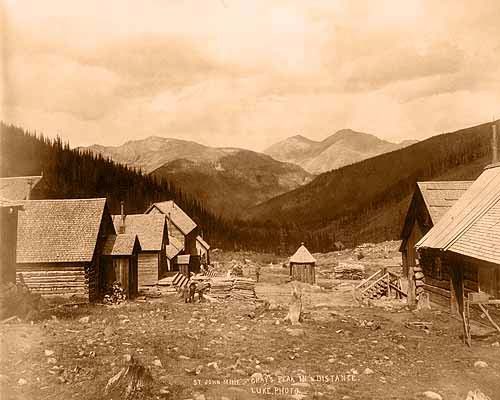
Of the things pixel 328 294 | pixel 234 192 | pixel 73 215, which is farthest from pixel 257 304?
pixel 234 192

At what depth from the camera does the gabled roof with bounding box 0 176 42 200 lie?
10.8 m

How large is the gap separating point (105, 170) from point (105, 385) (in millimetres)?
9138

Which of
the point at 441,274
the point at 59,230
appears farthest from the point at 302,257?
the point at 59,230

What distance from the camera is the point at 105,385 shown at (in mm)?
7883

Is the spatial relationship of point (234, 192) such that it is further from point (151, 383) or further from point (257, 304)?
point (151, 383)

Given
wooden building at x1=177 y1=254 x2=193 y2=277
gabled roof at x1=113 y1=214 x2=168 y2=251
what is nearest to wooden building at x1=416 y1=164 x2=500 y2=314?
gabled roof at x1=113 y1=214 x2=168 y2=251

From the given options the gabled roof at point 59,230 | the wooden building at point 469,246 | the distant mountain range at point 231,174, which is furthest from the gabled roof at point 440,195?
the distant mountain range at point 231,174

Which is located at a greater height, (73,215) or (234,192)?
(234,192)

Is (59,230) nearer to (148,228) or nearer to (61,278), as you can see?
(61,278)

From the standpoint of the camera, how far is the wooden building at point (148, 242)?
78.5ft

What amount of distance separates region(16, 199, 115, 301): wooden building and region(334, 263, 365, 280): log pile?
15.9 meters

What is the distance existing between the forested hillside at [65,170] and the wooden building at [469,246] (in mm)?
9425

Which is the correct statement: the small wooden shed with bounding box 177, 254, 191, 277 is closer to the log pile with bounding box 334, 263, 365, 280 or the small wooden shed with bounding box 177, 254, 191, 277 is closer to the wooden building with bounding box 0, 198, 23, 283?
the log pile with bounding box 334, 263, 365, 280

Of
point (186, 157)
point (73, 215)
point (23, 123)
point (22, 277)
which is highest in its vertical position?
point (186, 157)
